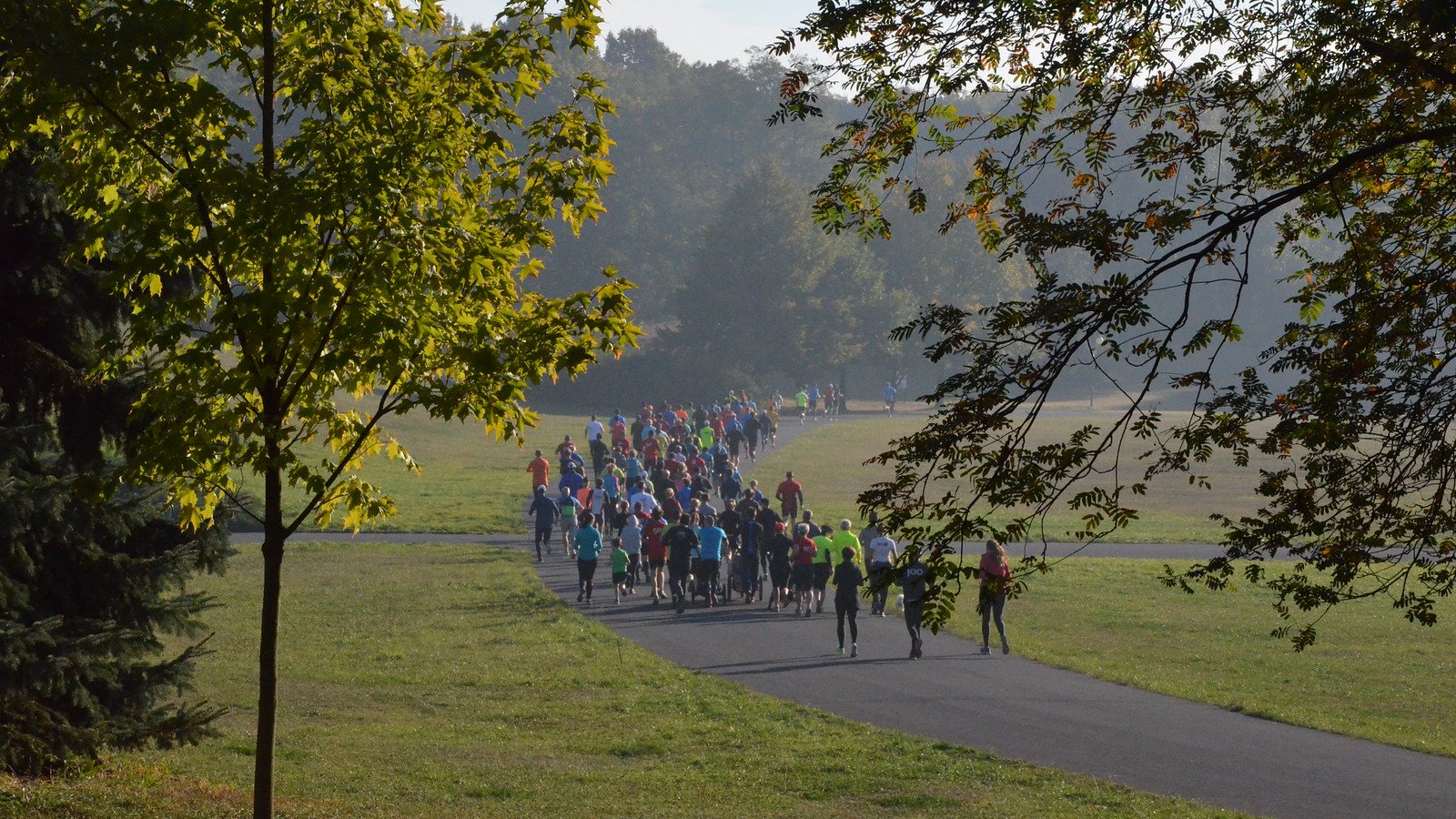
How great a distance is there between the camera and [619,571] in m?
23.3

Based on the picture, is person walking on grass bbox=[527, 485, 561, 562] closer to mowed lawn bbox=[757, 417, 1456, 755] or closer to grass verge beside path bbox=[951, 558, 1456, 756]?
grass verge beside path bbox=[951, 558, 1456, 756]

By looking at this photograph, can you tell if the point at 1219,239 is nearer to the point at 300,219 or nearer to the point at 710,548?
the point at 300,219

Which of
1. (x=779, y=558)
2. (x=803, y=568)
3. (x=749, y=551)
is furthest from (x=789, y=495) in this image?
(x=803, y=568)

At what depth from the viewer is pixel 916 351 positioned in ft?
277

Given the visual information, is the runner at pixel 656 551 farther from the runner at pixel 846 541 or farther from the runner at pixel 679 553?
the runner at pixel 846 541

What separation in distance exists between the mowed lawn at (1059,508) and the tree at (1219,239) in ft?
61.6

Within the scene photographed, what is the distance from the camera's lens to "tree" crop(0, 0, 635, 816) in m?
7.57

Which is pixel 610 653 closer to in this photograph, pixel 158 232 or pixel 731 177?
pixel 158 232

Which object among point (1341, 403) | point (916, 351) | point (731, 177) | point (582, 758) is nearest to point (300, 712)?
point (582, 758)

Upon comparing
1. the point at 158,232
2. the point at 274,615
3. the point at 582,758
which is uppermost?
the point at 158,232

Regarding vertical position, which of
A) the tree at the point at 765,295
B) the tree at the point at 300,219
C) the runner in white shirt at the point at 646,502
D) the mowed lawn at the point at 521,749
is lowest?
the mowed lawn at the point at 521,749

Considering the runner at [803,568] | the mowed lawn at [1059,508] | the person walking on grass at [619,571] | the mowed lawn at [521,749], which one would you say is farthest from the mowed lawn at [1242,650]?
the person walking on grass at [619,571]

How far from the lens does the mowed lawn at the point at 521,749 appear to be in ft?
35.9

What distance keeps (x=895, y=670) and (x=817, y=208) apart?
9715mm
